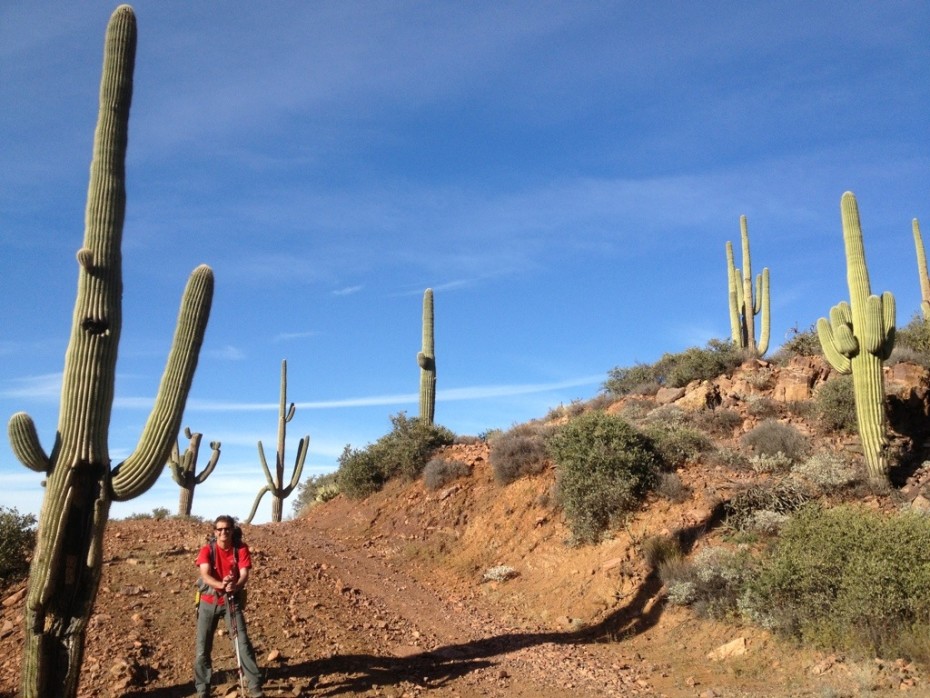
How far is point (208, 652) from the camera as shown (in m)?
7.23

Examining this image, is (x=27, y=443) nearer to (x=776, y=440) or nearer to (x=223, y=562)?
(x=223, y=562)

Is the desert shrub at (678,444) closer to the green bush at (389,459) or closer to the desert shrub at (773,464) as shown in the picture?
the desert shrub at (773,464)

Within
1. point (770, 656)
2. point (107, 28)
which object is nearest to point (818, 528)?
point (770, 656)

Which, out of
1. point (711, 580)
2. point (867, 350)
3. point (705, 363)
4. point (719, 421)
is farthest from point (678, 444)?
point (705, 363)

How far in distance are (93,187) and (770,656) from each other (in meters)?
9.70

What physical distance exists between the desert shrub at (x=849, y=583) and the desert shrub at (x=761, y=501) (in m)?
2.02

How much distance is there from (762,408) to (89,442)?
1528 cm

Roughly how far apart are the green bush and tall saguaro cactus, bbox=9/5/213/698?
10.6 meters

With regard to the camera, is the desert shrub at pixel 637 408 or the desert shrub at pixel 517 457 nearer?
the desert shrub at pixel 517 457

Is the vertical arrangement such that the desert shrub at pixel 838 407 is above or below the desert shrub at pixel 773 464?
above

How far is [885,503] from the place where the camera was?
12.4 meters

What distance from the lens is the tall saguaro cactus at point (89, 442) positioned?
7.15 metres

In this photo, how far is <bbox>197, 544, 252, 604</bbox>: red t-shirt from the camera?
7312 millimetres

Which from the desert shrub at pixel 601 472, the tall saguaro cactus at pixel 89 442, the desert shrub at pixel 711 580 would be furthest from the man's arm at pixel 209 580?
the desert shrub at pixel 601 472
